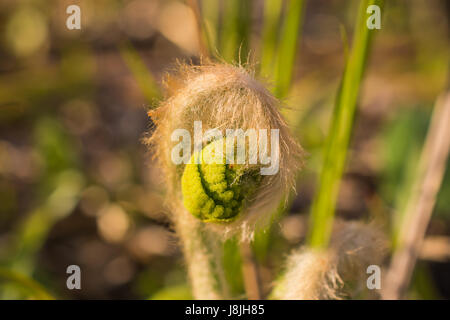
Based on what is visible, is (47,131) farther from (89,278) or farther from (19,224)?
(89,278)

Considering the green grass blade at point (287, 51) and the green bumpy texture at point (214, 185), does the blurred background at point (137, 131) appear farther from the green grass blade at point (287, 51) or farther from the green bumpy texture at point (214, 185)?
the green bumpy texture at point (214, 185)

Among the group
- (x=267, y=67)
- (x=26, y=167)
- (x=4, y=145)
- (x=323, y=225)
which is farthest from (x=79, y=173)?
(x=323, y=225)

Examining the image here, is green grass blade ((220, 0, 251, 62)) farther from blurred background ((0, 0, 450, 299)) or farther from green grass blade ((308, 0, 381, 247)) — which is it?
green grass blade ((308, 0, 381, 247))

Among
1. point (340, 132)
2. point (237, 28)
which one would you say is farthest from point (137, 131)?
point (340, 132)

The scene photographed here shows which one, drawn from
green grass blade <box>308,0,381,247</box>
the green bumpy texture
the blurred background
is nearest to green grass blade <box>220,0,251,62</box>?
the blurred background

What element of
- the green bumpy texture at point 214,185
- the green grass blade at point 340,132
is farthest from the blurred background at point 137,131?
the green bumpy texture at point 214,185
